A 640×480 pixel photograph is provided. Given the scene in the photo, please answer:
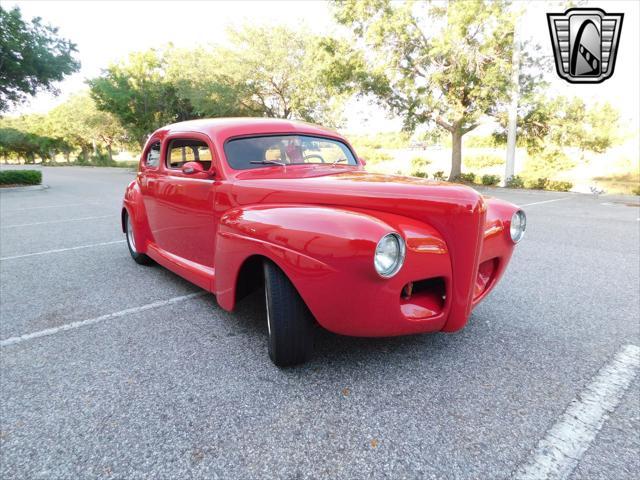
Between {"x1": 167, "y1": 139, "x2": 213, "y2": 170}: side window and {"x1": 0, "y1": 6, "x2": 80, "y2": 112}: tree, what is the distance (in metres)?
16.8

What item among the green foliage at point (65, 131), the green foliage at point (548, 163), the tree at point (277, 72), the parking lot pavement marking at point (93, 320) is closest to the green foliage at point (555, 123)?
the green foliage at point (548, 163)

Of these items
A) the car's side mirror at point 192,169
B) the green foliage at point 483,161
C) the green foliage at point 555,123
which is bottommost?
the car's side mirror at point 192,169

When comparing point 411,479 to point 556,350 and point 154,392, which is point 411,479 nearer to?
point 154,392

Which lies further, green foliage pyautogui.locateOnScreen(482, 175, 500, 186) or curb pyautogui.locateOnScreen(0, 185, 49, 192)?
green foliage pyautogui.locateOnScreen(482, 175, 500, 186)

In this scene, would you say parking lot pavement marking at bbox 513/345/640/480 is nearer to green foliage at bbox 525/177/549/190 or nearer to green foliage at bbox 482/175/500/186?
green foliage at bbox 525/177/549/190

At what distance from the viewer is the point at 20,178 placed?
15531 mm

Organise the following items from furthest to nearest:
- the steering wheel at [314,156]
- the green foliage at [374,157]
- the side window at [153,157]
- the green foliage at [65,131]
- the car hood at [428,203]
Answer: the green foliage at [65,131], the green foliage at [374,157], the side window at [153,157], the steering wheel at [314,156], the car hood at [428,203]

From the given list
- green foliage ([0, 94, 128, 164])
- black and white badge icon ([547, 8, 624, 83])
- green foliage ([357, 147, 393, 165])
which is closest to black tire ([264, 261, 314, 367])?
black and white badge icon ([547, 8, 624, 83])

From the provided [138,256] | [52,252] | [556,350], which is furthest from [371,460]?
[52,252]

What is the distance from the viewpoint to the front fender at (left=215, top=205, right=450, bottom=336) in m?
1.78

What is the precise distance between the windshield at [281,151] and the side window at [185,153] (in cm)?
46

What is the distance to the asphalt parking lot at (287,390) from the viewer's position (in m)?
1.58

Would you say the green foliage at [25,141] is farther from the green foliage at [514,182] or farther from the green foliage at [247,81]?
the green foliage at [514,182]

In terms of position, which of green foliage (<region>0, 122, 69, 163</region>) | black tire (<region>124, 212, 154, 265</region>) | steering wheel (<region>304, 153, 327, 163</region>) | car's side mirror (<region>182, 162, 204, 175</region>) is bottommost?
black tire (<region>124, 212, 154, 265</region>)
